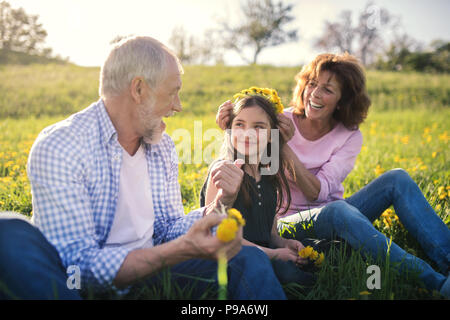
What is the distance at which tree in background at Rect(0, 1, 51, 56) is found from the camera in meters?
11.6

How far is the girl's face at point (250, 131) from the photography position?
8.01 feet

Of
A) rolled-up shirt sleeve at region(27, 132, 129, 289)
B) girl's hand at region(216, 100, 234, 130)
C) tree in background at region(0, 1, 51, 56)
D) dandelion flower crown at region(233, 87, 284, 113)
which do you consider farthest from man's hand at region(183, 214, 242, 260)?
tree in background at region(0, 1, 51, 56)

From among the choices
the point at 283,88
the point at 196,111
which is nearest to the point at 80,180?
the point at 196,111

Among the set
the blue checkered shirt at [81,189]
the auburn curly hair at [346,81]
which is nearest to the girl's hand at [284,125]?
the auburn curly hair at [346,81]

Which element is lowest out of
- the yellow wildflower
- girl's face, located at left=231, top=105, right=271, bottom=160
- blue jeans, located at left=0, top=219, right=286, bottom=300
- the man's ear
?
the yellow wildflower

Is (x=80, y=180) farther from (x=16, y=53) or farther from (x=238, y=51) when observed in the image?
(x=238, y=51)

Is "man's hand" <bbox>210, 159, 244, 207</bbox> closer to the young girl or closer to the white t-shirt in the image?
the young girl

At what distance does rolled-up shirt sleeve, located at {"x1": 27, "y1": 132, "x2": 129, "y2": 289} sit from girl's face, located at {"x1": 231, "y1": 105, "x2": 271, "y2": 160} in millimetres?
1123

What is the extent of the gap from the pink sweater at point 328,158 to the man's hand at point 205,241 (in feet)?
4.96

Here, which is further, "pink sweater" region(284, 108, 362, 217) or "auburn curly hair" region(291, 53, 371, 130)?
"auburn curly hair" region(291, 53, 371, 130)

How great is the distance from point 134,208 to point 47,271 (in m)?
0.58

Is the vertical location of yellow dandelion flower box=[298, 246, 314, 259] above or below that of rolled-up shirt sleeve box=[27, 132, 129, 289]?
below

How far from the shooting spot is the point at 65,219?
155 cm

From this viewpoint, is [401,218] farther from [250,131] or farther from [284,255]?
[250,131]
